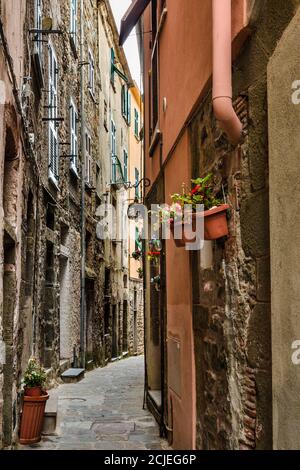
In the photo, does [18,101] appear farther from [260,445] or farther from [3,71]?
[260,445]

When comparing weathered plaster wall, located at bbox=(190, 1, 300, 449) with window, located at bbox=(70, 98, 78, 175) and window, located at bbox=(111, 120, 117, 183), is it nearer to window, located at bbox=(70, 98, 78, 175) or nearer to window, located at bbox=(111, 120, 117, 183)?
window, located at bbox=(70, 98, 78, 175)

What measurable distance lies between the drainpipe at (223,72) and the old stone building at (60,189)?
1798 mm

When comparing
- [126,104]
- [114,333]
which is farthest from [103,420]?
[126,104]

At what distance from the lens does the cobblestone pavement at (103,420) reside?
6.43m

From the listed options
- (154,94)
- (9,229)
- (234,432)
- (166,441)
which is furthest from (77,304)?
(234,432)

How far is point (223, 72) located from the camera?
3.50 m

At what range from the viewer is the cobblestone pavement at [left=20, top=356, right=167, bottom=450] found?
253 inches

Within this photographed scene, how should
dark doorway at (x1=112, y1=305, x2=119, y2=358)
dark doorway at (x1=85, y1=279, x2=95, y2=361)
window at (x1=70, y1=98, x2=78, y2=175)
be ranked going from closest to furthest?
window at (x1=70, y1=98, x2=78, y2=175)
dark doorway at (x1=85, y1=279, x2=95, y2=361)
dark doorway at (x1=112, y1=305, x2=119, y2=358)

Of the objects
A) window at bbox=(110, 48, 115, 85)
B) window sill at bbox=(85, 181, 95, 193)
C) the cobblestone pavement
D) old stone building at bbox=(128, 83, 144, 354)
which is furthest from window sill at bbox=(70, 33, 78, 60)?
old stone building at bbox=(128, 83, 144, 354)

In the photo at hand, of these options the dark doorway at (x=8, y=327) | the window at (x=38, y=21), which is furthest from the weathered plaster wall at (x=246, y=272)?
the window at (x=38, y=21)

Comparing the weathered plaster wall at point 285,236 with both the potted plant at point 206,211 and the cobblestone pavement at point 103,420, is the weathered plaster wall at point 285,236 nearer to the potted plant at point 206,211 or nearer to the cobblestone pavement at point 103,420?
the potted plant at point 206,211

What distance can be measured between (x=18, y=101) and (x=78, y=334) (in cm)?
849

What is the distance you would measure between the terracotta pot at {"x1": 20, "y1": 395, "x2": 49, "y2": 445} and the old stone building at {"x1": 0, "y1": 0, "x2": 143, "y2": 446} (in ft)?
0.64

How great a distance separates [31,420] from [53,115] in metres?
5.69
